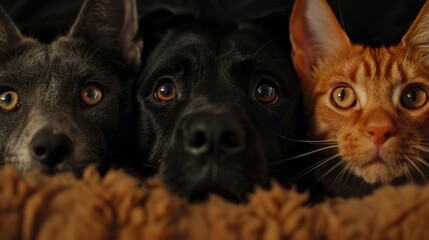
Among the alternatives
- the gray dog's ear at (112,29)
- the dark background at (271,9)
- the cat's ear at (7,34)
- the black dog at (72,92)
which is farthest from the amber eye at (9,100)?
the dark background at (271,9)

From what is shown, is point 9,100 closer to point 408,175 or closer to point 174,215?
point 174,215

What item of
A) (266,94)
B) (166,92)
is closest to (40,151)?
(166,92)

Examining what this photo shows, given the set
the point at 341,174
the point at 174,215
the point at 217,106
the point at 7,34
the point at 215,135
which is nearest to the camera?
the point at 174,215

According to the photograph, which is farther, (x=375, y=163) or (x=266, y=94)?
(x=266, y=94)

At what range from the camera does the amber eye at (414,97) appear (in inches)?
55.5

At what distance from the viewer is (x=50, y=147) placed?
4.20 feet

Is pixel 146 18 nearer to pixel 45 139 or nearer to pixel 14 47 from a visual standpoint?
pixel 14 47

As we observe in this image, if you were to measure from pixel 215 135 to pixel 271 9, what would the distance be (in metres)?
0.99

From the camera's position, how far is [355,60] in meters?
1.61

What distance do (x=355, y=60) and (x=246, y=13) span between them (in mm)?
573

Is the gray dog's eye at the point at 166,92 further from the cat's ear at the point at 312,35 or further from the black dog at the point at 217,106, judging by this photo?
the cat's ear at the point at 312,35

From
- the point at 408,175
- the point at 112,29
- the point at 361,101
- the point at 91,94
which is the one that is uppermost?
the point at 112,29

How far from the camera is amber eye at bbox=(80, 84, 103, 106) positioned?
154cm

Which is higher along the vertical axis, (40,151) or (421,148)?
(40,151)
